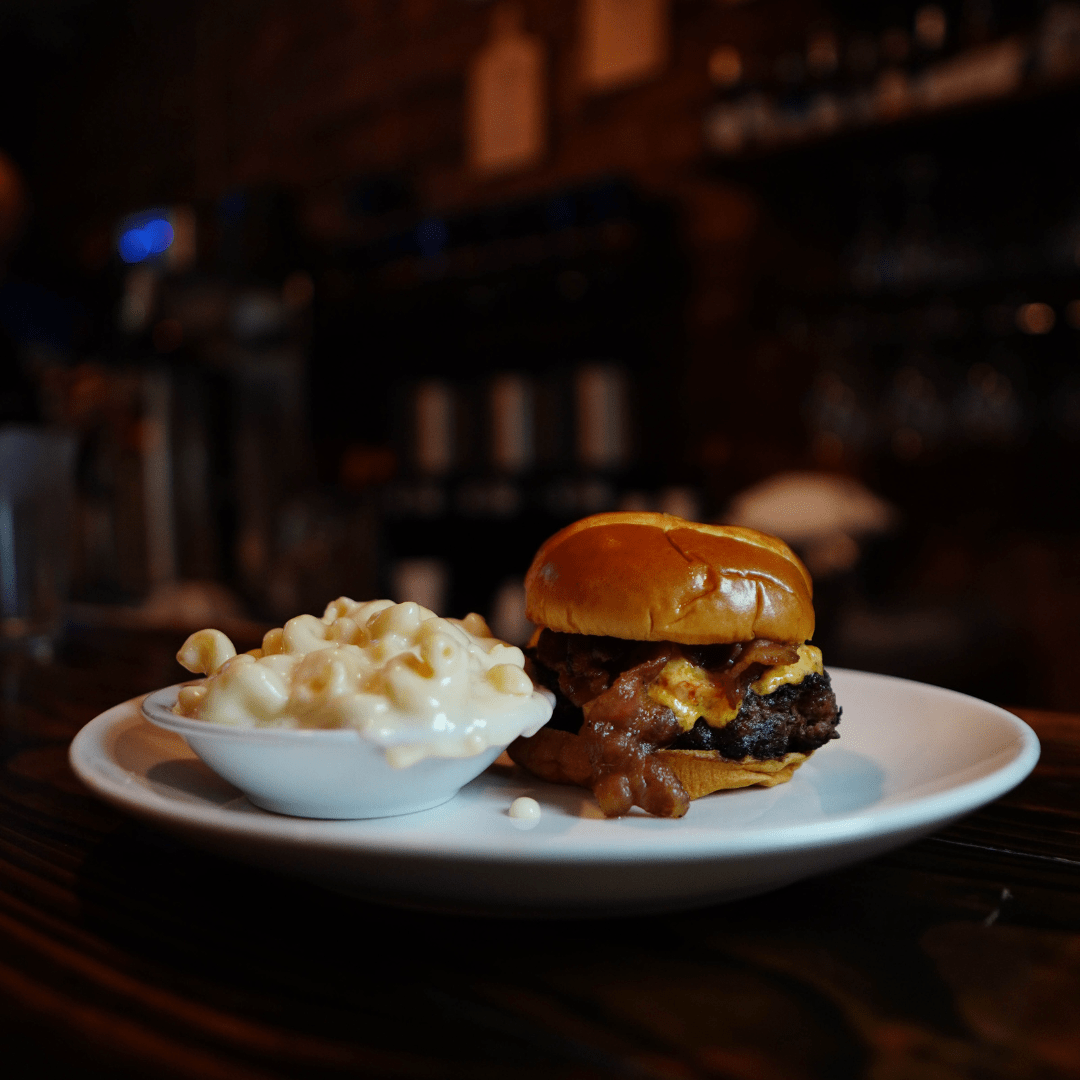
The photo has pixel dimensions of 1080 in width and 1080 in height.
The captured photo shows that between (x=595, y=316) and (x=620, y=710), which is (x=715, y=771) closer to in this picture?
(x=620, y=710)

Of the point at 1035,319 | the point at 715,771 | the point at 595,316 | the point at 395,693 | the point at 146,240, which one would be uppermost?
the point at 146,240

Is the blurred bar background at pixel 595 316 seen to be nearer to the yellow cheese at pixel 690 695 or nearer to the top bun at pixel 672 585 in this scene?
the top bun at pixel 672 585

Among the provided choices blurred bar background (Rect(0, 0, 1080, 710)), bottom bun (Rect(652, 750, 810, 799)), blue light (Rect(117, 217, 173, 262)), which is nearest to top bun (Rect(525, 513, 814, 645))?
bottom bun (Rect(652, 750, 810, 799))

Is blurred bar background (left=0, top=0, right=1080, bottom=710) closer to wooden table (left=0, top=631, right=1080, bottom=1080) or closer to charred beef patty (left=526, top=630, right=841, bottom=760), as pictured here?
charred beef patty (left=526, top=630, right=841, bottom=760)

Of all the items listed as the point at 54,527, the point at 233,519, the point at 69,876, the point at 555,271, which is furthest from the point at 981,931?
the point at 233,519

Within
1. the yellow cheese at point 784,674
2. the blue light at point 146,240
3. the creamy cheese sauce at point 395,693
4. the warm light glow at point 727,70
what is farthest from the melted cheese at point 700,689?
the blue light at point 146,240

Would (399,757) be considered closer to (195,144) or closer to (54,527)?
(54,527)

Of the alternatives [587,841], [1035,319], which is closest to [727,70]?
[1035,319]

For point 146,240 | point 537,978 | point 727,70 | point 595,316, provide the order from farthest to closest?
point 146,240 < point 595,316 < point 727,70 < point 537,978
